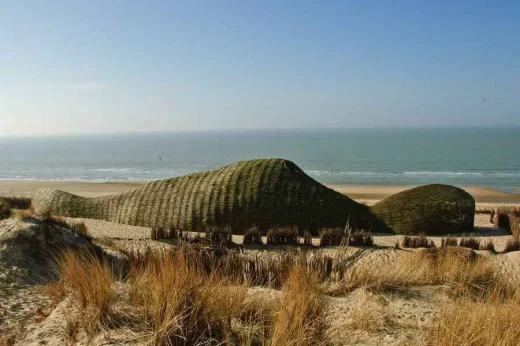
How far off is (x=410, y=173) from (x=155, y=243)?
33704 millimetres

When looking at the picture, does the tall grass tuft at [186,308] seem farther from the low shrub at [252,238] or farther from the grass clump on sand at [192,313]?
the low shrub at [252,238]

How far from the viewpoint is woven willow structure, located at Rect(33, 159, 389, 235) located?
12.0 metres

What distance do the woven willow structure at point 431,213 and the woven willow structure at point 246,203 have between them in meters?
0.45

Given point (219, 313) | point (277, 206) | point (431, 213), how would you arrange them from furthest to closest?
point (431, 213), point (277, 206), point (219, 313)

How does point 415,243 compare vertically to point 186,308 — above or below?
below

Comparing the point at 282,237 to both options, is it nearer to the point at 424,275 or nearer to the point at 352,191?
the point at 424,275

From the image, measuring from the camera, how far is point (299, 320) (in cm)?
347

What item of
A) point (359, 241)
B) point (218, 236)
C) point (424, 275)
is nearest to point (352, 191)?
point (359, 241)

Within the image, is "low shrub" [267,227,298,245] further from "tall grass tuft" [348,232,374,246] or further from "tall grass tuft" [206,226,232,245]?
"tall grass tuft" [348,232,374,246]

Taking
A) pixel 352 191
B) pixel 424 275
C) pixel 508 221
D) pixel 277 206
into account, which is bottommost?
pixel 352 191

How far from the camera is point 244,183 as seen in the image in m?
12.5

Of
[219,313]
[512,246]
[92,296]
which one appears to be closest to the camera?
[219,313]

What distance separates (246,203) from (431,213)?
487 cm

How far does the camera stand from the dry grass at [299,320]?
3.28 m
